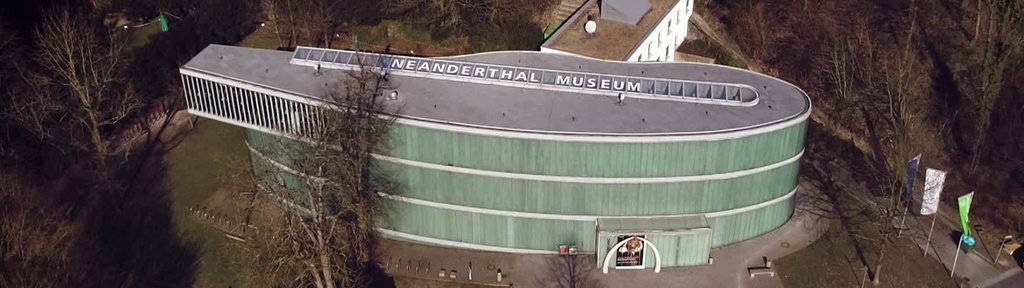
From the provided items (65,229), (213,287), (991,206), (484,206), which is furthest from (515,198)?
(991,206)

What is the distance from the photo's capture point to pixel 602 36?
194ft

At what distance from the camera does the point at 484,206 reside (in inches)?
1827

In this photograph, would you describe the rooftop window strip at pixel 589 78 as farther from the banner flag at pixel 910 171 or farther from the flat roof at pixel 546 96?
the banner flag at pixel 910 171

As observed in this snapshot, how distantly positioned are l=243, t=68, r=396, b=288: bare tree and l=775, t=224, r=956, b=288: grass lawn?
2211 centimetres

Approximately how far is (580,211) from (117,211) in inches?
1105

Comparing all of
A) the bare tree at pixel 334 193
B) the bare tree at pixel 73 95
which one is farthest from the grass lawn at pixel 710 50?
the bare tree at pixel 73 95

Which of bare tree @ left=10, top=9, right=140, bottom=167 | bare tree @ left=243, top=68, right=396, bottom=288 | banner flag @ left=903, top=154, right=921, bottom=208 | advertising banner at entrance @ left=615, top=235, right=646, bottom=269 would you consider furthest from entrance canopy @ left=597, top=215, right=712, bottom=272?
bare tree @ left=10, top=9, right=140, bottom=167

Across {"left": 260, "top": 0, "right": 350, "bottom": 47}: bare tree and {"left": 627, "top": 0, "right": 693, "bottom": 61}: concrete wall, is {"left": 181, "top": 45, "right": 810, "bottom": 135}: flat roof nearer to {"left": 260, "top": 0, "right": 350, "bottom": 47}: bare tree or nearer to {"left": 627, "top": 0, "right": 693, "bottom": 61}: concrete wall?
{"left": 627, "top": 0, "right": 693, "bottom": 61}: concrete wall

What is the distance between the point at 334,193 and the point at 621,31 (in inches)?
1008

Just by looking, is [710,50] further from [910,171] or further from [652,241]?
→ [652,241]

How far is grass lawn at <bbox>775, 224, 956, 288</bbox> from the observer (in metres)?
45.6

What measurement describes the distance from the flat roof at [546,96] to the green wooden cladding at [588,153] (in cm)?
70

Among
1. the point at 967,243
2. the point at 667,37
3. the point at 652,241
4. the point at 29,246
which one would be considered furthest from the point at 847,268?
the point at 29,246

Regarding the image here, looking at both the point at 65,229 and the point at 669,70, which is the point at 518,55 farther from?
the point at 65,229
